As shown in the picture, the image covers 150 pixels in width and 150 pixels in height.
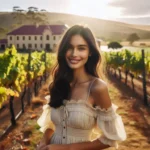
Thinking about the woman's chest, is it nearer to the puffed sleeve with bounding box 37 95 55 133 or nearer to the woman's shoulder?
the woman's shoulder

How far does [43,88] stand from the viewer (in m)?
20.8

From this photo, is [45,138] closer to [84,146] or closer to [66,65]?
[84,146]

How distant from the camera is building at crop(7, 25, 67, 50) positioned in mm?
72125

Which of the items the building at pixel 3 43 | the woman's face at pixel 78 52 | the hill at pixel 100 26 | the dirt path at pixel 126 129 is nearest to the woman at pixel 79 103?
the woman's face at pixel 78 52

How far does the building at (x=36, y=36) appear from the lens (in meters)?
72.1

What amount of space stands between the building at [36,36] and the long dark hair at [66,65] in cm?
6937

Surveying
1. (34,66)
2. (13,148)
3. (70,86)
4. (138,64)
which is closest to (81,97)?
(70,86)

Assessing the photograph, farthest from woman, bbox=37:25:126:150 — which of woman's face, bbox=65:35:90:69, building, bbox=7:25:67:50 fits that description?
building, bbox=7:25:67:50

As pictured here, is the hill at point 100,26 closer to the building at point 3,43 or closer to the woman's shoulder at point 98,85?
the building at point 3,43

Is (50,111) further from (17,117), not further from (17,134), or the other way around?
(17,117)

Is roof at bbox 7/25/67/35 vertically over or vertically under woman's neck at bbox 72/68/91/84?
under

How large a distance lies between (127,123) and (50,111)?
820cm

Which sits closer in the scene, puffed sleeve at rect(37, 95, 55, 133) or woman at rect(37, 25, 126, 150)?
woman at rect(37, 25, 126, 150)

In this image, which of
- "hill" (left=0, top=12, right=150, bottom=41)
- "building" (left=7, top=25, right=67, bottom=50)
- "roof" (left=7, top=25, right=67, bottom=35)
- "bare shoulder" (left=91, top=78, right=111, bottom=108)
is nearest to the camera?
"bare shoulder" (left=91, top=78, right=111, bottom=108)
